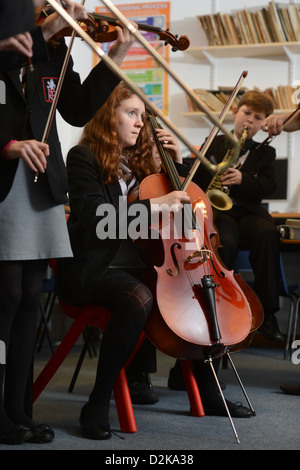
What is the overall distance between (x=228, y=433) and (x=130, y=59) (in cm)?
339

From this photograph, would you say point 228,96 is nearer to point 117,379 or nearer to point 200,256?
point 200,256

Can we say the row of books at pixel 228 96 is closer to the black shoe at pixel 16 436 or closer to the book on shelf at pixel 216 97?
the book on shelf at pixel 216 97

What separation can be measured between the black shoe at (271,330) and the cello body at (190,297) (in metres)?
0.86

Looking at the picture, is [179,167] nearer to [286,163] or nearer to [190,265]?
[190,265]

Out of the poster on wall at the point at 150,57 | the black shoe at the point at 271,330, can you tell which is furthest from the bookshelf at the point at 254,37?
the black shoe at the point at 271,330

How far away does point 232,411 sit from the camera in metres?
1.94

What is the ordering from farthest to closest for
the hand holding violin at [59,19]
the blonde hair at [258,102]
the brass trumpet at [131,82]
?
the blonde hair at [258,102], the hand holding violin at [59,19], the brass trumpet at [131,82]

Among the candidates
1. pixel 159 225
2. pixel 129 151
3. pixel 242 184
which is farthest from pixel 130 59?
pixel 159 225

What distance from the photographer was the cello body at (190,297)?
5.49ft

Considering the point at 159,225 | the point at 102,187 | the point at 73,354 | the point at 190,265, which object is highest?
the point at 102,187

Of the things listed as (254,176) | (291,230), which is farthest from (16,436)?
(254,176)

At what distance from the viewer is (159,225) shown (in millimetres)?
1816

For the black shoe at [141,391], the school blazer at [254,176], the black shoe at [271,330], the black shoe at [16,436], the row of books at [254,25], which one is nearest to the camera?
the black shoe at [16,436]

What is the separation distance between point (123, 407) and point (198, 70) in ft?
10.3
